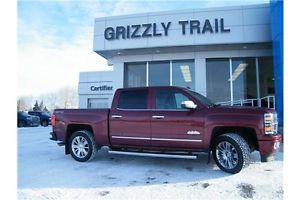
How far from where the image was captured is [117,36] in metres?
14.3

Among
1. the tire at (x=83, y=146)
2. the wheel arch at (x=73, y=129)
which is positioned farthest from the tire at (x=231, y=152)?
the wheel arch at (x=73, y=129)

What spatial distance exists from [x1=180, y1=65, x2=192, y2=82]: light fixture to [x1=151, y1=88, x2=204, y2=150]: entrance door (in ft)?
25.4

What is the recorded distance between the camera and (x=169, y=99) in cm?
695

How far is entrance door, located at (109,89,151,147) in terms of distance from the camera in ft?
22.7

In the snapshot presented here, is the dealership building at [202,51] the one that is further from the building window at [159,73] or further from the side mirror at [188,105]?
the side mirror at [188,105]

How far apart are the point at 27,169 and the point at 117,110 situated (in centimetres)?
250

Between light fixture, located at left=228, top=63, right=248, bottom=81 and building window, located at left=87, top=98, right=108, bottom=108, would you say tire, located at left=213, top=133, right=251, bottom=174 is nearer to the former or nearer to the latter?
light fixture, located at left=228, top=63, right=248, bottom=81

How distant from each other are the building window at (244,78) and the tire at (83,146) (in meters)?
8.92

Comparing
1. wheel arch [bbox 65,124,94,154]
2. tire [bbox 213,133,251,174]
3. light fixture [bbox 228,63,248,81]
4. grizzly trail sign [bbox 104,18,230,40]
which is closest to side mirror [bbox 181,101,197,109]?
tire [bbox 213,133,251,174]

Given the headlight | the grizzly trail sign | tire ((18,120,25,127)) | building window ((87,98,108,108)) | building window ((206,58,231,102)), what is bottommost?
tire ((18,120,25,127))

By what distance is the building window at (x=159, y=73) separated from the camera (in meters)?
14.9

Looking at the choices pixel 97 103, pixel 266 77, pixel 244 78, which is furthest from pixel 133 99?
pixel 97 103

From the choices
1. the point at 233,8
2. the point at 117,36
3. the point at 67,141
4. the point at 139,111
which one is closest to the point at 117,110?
the point at 139,111

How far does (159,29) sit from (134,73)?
9.58ft
